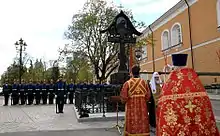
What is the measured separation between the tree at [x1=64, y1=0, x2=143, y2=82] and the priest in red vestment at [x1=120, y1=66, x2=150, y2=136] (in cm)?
2481

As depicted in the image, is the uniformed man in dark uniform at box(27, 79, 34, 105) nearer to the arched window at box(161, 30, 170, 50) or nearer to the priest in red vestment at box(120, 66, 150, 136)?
the priest in red vestment at box(120, 66, 150, 136)

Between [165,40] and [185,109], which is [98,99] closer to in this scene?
[185,109]

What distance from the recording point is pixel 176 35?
35.4 m

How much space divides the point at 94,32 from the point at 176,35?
10.7 m

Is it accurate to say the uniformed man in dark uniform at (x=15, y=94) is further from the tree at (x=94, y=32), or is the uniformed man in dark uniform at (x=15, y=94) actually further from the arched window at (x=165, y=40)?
the arched window at (x=165, y=40)

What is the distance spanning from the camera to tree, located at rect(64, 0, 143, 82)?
103 ft

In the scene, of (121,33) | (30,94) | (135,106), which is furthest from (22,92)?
(135,106)

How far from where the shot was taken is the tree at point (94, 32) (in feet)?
103

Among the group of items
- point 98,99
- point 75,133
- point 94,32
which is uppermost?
point 94,32

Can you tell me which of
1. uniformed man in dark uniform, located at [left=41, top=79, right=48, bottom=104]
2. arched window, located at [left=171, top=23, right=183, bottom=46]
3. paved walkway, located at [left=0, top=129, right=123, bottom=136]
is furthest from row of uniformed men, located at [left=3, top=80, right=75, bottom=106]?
arched window, located at [left=171, top=23, right=183, bottom=46]

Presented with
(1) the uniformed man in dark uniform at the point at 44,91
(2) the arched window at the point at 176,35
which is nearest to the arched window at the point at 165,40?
(2) the arched window at the point at 176,35

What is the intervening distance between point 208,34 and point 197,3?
3815mm

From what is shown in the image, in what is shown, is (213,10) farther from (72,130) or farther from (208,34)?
(72,130)

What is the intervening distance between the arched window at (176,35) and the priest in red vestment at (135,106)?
1124 inches
